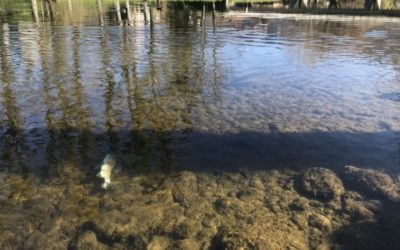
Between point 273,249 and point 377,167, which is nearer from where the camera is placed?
point 273,249

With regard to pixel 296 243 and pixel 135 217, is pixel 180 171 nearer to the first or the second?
pixel 135 217

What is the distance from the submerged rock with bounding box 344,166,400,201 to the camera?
26.2 feet

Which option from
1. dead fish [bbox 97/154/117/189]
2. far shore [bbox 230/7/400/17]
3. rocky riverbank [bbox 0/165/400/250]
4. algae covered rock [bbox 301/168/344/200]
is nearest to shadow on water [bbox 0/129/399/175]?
dead fish [bbox 97/154/117/189]

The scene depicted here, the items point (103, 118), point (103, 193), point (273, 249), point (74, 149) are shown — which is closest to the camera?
point (273, 249)

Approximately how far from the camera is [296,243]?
6516 millimetres

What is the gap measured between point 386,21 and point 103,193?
44404mm

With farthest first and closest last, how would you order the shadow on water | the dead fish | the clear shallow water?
the clear shallow water
the shadow on water
the dead fish

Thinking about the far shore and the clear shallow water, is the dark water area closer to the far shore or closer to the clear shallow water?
the clear shallow water

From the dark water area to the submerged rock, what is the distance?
3 centimetres

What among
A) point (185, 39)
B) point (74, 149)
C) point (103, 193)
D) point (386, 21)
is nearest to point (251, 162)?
point (103, 193)

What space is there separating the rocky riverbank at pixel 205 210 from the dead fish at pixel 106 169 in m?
0.19

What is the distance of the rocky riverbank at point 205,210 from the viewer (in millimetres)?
6551

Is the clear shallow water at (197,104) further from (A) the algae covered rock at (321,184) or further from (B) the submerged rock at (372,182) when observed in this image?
(A) the algae covered rock at (321,184)

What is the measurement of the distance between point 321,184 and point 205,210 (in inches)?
99.6
